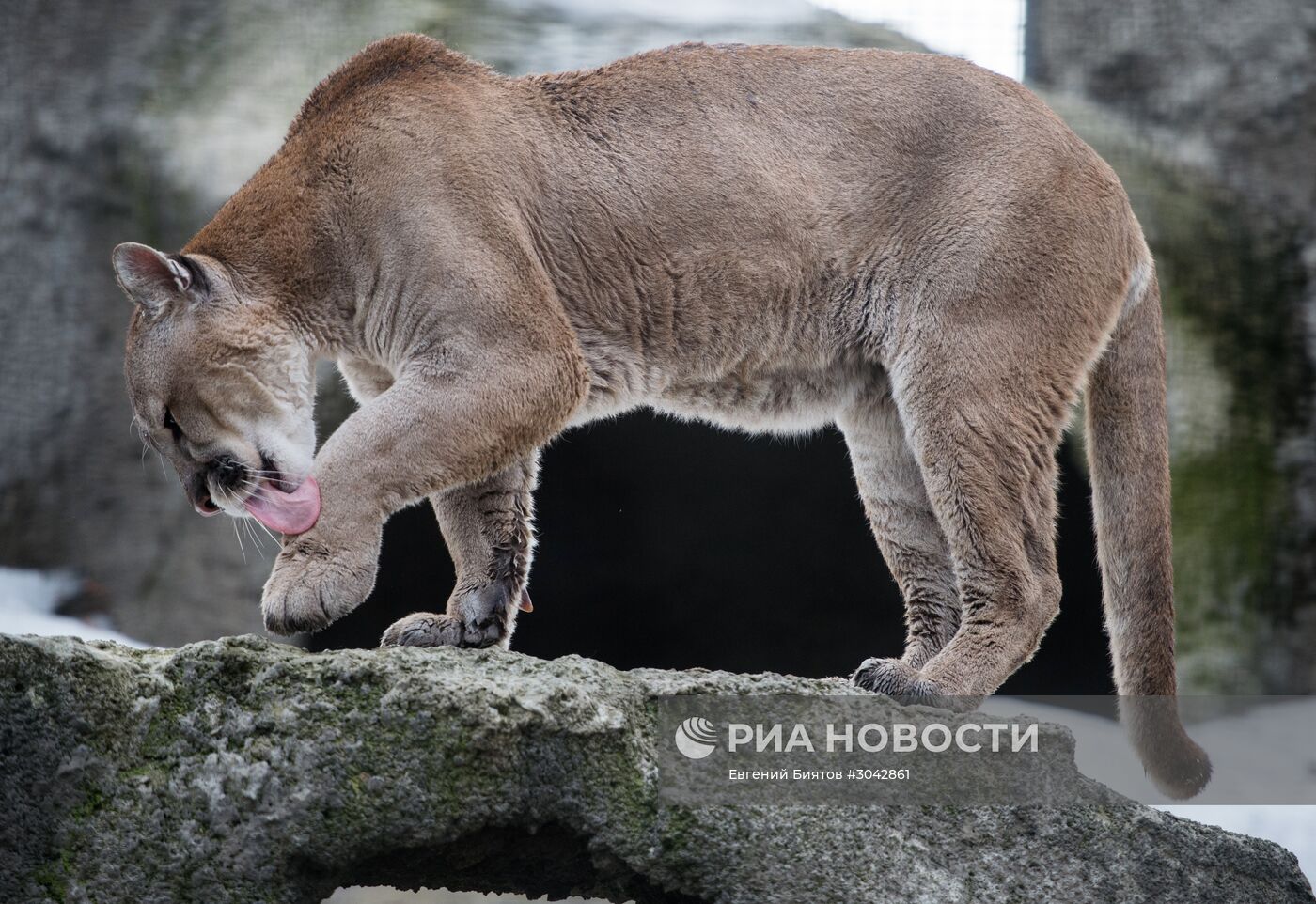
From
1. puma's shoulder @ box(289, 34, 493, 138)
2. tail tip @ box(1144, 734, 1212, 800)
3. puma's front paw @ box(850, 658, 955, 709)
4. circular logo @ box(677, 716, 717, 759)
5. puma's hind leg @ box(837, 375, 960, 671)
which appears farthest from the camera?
puma's hind leg @ box(837, 375, 960, 671)

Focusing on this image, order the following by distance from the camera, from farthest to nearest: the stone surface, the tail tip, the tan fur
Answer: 1. the tail tip
2. the tan fur
3. the stone surface

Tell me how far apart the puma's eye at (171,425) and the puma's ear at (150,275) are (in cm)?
27

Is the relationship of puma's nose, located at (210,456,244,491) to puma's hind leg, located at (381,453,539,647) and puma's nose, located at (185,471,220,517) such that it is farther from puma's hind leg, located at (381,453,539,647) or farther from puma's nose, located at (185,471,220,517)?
puma's hind leg, located at (381,453,539,647)

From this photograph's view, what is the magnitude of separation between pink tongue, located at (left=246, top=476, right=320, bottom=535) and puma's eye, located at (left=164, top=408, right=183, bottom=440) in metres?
0.29

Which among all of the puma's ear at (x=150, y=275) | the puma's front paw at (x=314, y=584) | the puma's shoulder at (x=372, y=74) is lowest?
the puma's front paw at (x=314, y=584)

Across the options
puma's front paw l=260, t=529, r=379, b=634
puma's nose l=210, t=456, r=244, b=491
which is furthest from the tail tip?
puma's nose l=210, t=456, r=244, b=491

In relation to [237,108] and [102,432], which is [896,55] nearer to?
[237,108]

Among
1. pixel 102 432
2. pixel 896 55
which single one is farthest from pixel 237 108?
pixel 896 55

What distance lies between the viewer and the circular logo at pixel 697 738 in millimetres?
3021

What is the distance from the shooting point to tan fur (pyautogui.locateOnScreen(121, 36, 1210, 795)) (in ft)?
11.7

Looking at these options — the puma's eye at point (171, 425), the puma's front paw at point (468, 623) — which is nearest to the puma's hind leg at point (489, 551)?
the puma's front paw at point (468, 623)

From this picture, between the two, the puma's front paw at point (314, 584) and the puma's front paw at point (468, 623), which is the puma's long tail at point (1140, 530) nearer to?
the puma's front paw at point (468, 623)

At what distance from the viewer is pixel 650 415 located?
6055mm

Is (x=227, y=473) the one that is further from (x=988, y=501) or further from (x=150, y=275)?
(x=988, y=501)
